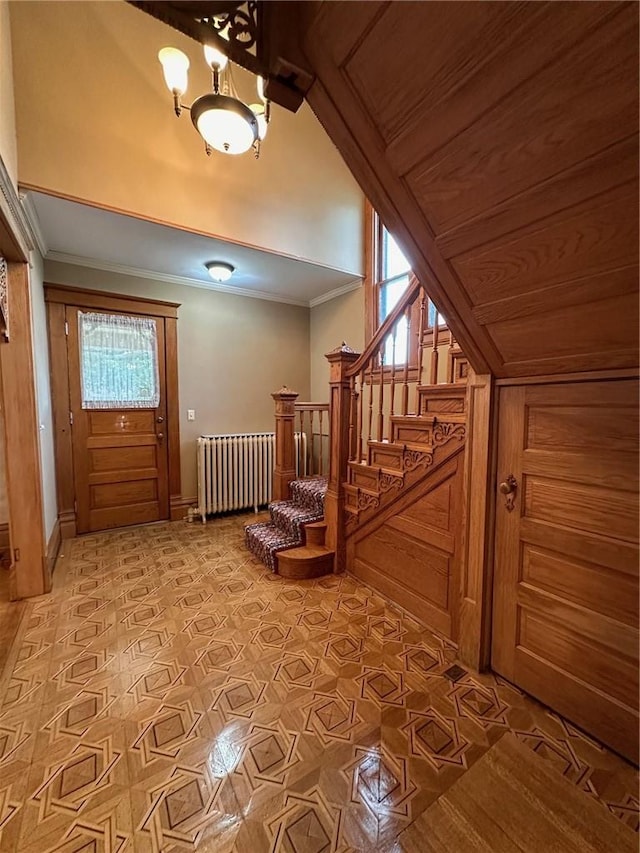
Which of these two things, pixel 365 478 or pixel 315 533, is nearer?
pixel 365 478

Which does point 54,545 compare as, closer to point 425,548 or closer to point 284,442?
point 284,442

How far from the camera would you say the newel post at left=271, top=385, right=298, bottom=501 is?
336cm

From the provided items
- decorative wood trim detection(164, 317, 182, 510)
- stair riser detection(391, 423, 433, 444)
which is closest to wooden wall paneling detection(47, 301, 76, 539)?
decorative wood trim detection(164, 317, 182, 510)

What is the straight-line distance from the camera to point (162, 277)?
3.73 m

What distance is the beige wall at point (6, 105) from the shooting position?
1.83 meters

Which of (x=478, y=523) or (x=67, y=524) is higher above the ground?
(x=478, y=523)

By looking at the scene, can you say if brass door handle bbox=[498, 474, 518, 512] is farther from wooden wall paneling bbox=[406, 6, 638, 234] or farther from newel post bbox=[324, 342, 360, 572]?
newel post bbox=[324, 342, 360, 572]

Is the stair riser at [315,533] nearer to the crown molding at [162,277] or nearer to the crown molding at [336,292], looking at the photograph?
the crown molding at [336,292]

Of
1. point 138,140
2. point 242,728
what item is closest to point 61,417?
point 138,140

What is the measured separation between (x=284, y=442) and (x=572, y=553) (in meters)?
2.46

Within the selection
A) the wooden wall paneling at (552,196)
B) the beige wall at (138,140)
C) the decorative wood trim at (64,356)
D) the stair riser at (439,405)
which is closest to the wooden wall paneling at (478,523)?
the stair riser at (439,405)

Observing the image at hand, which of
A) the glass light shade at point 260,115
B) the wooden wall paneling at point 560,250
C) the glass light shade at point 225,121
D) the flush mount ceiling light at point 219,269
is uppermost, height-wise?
the glass light shade at point 260,115

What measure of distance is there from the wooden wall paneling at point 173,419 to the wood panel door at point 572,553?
326 centimetres

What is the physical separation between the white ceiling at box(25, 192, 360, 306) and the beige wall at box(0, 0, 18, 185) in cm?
27
